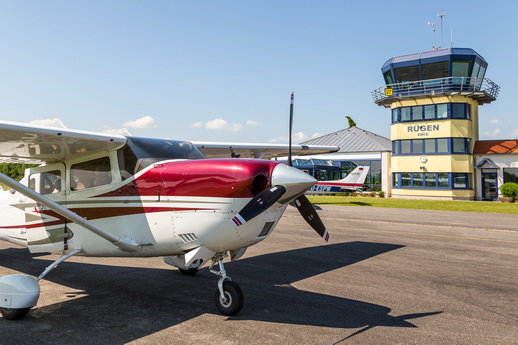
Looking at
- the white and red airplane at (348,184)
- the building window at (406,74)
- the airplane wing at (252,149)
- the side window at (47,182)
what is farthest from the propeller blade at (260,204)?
the building window at (406,74)

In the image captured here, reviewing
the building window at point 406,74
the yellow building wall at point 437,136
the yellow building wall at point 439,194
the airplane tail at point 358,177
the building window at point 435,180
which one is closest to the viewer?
the yellow building wall at point 439,194

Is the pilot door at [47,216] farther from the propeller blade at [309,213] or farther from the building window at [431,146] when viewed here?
the building window at [431,146]

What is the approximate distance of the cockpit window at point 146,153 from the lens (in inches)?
221

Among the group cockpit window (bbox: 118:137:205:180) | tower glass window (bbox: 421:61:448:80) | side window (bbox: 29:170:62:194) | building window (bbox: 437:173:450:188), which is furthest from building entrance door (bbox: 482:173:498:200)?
side window (bbox: 29:170:62:194)

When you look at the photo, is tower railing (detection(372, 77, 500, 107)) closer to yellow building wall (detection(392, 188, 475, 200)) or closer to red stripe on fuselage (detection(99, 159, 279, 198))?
yellow building wall (detection(392, 188, 475, 200))

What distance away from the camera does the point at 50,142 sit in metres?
5.75

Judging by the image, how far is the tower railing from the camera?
33250mm

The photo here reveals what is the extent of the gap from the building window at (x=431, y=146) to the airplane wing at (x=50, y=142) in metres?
32.9

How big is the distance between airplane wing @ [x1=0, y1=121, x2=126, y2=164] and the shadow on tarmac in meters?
2.22

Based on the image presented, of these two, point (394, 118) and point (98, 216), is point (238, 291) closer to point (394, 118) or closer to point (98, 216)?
point (98, 216)

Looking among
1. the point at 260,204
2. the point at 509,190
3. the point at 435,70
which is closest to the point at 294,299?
the point at 260,204

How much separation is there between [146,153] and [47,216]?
2171 mm

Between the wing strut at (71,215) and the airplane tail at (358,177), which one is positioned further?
the airplane tail at (358,177)

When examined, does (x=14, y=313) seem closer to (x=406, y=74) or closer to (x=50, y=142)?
(x=50, y=142)
